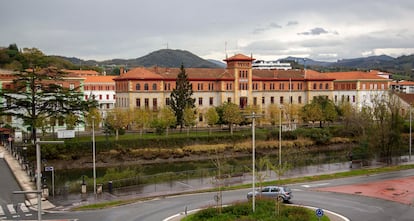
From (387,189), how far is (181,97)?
42.9 m

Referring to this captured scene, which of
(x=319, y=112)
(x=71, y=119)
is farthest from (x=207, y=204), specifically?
(x=319, y=112)

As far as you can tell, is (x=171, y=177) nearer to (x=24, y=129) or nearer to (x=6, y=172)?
(x=6, y=172)

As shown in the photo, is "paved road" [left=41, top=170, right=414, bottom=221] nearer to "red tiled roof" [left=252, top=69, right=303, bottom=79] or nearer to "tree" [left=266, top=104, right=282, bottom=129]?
"tree" [left=266, top=104, right=282, bottom=129]

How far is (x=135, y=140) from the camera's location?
6188cm

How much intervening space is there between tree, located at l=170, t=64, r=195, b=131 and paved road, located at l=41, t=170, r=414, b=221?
122 ft

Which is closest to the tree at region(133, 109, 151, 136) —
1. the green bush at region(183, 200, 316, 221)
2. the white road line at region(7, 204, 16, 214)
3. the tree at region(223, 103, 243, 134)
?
the tree at region(223, 103, 243, 134)

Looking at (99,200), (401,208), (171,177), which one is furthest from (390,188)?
(99,200)

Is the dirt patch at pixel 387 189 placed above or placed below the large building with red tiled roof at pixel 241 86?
below

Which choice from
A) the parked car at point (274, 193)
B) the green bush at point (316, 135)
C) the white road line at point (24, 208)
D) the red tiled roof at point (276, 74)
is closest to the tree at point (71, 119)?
the white road line at point (24, 208)

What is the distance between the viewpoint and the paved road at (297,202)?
29.0 metres

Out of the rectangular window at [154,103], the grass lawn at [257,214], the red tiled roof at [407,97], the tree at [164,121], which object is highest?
the red tiled roof at [407,97]

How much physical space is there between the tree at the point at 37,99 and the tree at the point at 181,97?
17305 mm

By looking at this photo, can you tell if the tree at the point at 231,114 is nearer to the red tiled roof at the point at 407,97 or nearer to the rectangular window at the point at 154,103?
the rectangular window at the point at 154,103

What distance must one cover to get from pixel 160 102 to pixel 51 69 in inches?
970
